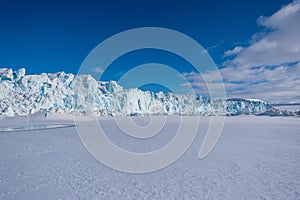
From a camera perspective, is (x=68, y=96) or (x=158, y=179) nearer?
(x=158, y=179)

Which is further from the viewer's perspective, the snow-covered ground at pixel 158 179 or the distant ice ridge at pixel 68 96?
the distant ice ridge at pixel 68 96

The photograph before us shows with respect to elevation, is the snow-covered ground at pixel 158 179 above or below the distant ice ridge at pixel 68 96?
below

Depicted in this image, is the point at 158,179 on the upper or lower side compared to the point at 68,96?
lower

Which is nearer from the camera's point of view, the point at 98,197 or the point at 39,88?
the point at 98,197

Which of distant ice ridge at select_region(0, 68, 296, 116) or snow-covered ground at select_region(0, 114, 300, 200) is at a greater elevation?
distant ice ridge at select_region(0, 68, 296, 116)

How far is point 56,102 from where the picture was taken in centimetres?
5716

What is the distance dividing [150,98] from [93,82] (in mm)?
36189

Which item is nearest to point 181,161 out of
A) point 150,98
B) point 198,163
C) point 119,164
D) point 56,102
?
point 198,163

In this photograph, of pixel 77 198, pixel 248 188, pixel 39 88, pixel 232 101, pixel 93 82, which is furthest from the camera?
pixel 232 101

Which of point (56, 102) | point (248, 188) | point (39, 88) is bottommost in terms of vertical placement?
point (248, 188)

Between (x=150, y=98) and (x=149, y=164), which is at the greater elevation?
(x=150, y=98)

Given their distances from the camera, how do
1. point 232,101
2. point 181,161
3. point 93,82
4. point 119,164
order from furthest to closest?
point 232,101
point 93,82
point 181,161
point 119,164

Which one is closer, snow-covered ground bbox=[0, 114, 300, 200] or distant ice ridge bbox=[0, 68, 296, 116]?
snow-covered ground bbox=[0, 114, 300, 200]

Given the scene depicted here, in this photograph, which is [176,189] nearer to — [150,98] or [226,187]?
[226,187]
